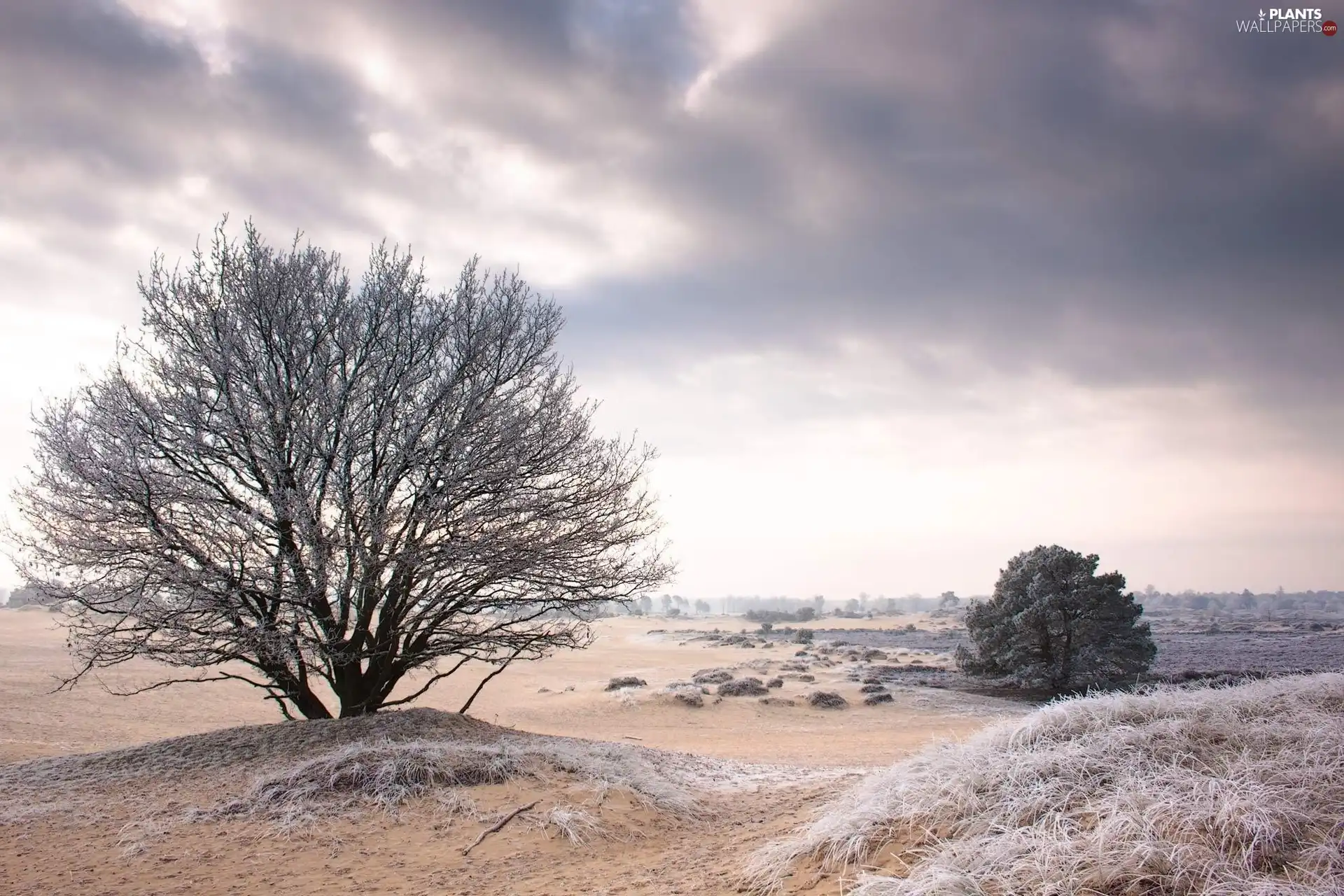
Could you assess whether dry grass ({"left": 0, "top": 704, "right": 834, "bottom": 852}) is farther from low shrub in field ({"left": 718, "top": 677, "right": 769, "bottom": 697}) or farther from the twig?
low shrub in field ({"left": 718, "top": 677, "right": 769, "bottom": 697})

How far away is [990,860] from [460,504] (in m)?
8.92

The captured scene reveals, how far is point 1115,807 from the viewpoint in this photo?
426 cm

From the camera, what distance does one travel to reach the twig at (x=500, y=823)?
655 centimetres

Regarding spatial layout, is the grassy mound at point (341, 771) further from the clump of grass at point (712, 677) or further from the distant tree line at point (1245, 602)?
the distant tree line at point (1245, 602)

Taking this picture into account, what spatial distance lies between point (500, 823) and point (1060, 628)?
80.9 feet

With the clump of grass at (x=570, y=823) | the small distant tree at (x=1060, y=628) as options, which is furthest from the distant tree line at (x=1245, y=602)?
the clump of grass at (x=570, y=823)

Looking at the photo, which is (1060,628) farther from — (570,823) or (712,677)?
(570,823)

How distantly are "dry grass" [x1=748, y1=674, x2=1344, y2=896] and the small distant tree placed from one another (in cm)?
2095

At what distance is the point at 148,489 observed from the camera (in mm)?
9555

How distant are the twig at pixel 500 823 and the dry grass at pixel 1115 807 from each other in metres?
2.73

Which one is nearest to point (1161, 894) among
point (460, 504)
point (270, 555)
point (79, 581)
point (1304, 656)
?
point (460, 504)

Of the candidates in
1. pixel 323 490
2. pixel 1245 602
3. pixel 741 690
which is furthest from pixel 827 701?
pixel 1245 602

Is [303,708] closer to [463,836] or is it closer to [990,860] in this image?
[463,836]

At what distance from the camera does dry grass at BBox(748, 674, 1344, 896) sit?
12.3ft
